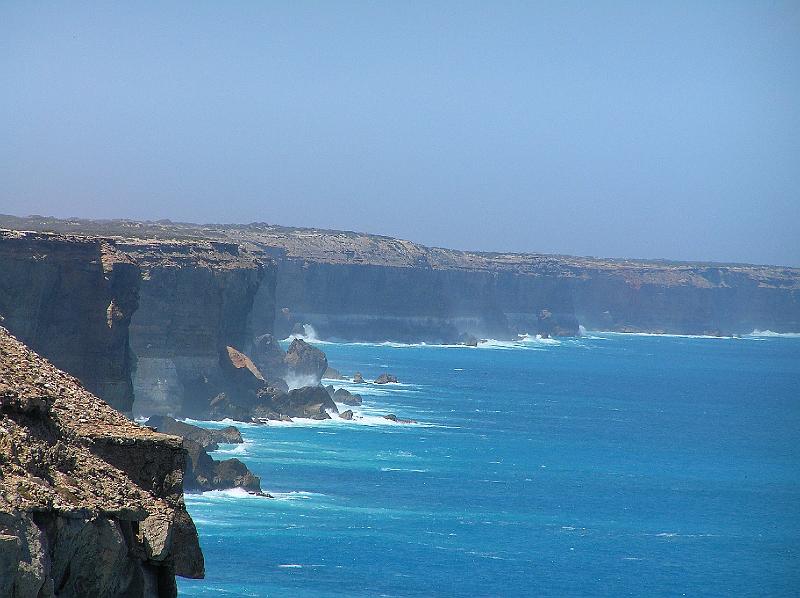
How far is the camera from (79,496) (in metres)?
15.8

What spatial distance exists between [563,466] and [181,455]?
63.1m

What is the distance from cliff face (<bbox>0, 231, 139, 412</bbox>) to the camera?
2303 inches

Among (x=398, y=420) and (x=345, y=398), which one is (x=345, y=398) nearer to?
(x=345, y=398)

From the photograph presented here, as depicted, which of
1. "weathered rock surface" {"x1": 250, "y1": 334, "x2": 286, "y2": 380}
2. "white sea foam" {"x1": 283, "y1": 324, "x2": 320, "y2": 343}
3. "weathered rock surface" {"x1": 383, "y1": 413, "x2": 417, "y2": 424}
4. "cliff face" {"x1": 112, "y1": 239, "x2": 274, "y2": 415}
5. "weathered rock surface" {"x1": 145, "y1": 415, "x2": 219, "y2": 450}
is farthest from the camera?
"white sea foam" {"x1": 283, "y1": 324, "x2": 320, "y2": 343}

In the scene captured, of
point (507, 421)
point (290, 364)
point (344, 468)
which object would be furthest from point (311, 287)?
point (344, 468)

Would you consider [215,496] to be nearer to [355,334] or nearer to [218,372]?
[218,372]

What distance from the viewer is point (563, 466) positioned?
7931 cm

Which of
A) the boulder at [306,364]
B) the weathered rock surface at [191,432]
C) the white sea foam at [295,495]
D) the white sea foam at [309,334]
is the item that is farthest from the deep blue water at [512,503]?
the white sea foam at [309,334]

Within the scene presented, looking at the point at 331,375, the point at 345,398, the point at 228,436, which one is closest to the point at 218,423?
the point at 228,436

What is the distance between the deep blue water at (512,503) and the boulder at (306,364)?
13.7ft

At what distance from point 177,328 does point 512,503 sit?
90.0 feet

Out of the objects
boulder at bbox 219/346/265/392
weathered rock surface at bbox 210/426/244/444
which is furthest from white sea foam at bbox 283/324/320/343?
weathered rock surface at bbox 210/426/244/444

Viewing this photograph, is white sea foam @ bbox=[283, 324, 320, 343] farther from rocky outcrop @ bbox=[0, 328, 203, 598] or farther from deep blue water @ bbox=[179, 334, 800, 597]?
rocky outcrop @ bbox=[0, 328, 203, 598]

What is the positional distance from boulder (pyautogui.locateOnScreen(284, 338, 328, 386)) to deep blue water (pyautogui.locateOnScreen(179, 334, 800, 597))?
4.17m
